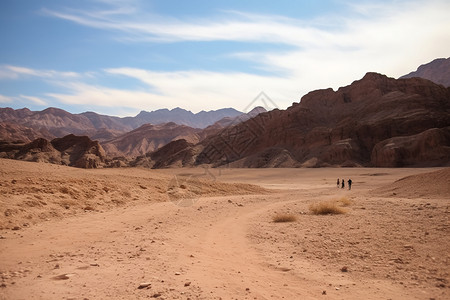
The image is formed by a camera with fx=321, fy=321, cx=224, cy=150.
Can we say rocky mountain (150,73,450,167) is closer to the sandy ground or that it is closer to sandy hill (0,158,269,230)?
sandy hill (0,158,269,230)

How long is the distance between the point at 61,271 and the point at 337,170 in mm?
57706

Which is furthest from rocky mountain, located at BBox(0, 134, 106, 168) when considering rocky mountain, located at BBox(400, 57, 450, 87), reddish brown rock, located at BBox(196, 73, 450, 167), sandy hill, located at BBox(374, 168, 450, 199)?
rocky mountain, located at BBox(400, 57, 450, 87)

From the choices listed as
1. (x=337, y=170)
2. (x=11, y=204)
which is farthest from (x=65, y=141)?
(x=11, y=204)

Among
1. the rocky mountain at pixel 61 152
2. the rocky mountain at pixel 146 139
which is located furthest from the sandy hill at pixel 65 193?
the rocky mountain at pixel 146 139

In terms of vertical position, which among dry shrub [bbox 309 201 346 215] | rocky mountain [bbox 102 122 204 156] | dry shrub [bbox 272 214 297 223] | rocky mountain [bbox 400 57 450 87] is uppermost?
rocky mountain [bbox 400 57 450 87]

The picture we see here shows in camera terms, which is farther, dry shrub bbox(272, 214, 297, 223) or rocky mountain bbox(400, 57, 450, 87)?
rocky mountain bbox(400, 57, 450, 87)

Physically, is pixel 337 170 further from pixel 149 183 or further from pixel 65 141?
pixel 65 141

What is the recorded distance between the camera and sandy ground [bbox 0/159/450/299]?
5383 millimetres

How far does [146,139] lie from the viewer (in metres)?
178

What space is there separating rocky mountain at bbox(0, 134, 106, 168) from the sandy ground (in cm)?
6029

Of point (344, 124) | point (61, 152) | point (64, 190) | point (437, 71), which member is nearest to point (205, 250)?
point (64, 190)

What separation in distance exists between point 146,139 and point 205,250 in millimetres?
175684

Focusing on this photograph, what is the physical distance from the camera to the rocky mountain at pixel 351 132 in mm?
60312

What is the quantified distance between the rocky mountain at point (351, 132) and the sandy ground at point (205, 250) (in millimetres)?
52198
